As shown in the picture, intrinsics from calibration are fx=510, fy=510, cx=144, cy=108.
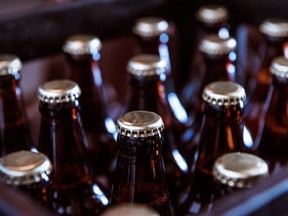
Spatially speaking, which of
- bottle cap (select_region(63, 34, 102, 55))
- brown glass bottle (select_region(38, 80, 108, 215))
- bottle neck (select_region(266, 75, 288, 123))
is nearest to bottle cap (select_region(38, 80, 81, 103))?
brown glass bottle (select_region(38, 80, 108, 215))

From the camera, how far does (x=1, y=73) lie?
20.4 inches

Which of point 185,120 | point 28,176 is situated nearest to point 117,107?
point 185,120

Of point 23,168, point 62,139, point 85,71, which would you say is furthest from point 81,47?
point 23,168

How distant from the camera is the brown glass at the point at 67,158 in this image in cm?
48

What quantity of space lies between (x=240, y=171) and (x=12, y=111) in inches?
10.8

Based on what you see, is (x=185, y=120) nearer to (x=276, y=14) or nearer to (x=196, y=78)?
(x=196, y=78)

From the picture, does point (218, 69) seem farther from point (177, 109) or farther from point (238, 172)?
point (238, 172)

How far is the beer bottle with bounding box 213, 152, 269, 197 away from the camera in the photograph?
358 millimetres

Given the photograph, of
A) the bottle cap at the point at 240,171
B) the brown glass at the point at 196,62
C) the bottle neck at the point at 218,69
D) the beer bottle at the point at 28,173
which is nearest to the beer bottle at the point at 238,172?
the bottle cap at the point at 240,171

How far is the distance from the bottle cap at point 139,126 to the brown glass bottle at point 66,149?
8 cm

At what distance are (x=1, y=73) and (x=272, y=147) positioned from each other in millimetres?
299

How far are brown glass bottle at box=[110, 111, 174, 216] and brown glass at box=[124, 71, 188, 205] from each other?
0.12 meters

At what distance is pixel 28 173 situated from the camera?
14.5 inches

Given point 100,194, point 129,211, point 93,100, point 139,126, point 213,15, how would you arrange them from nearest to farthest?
point 129,211, point 139,126, point 100,194, point 93,100, point 213,15
